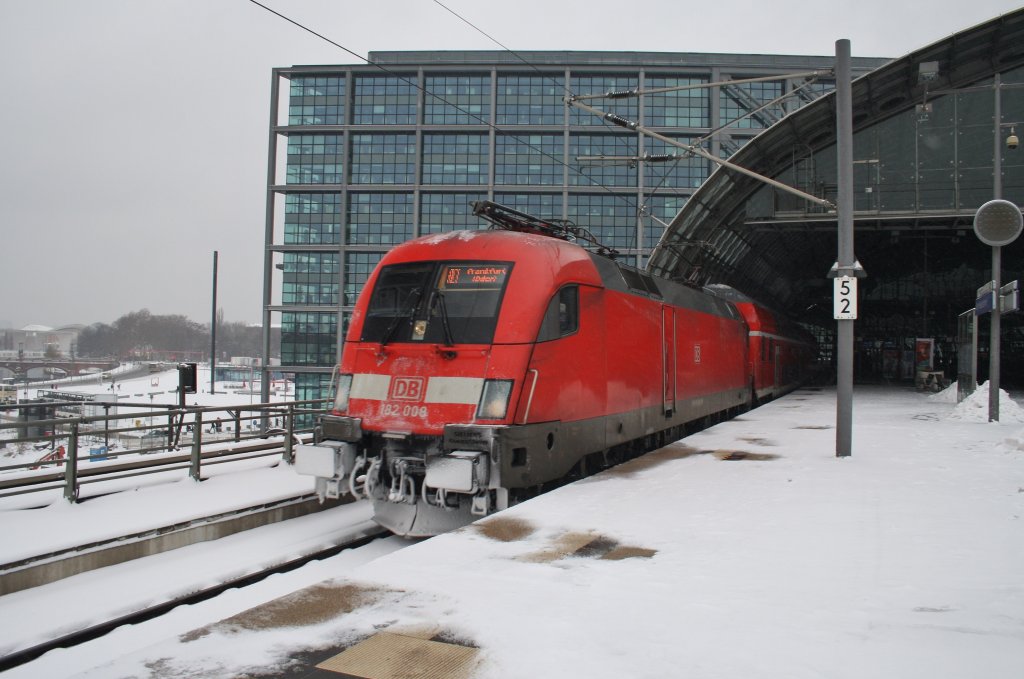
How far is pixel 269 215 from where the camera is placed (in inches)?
2073

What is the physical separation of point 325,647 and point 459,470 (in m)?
3.50

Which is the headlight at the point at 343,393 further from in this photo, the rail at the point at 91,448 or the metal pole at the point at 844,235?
the metal pole at the point at 844,235

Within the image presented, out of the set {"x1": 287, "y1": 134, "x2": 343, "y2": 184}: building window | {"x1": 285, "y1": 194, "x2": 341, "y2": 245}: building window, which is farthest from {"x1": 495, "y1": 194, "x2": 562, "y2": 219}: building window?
{"x1": 287, "y1": 134, "x2": 343, "y2": 184}: building window

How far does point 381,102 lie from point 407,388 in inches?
1883

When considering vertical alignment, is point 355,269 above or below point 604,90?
below

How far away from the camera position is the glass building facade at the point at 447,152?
51.0m

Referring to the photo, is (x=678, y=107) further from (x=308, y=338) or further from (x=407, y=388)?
(x=407, y=388)

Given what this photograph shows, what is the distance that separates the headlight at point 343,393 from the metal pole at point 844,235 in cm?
701

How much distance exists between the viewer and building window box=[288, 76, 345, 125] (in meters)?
52.2

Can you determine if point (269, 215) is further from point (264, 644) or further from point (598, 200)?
point (264, 644)

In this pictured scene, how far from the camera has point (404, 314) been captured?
8.89 meters

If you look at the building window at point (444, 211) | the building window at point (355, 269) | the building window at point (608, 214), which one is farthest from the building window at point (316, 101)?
the building window at point (608, 214)

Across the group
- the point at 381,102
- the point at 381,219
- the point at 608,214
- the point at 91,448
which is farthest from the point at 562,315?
the point at 381,102

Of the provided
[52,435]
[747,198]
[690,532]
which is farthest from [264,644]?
[747,198]
